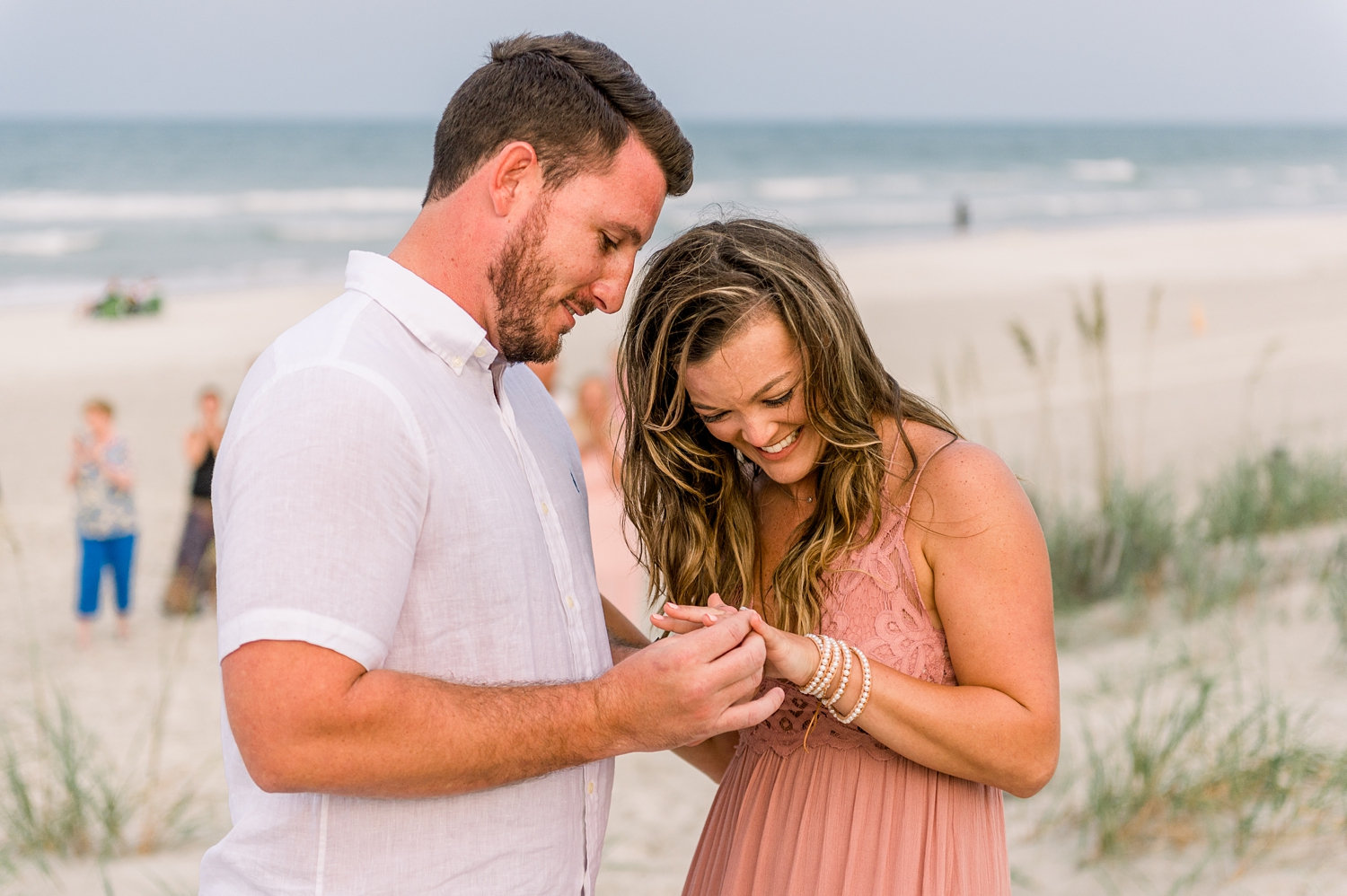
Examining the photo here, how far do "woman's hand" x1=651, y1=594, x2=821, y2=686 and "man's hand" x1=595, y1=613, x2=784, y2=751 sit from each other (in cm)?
17

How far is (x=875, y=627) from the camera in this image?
2.34m

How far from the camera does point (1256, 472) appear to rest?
7156 millimetres

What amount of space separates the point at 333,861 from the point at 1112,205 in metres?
43.0

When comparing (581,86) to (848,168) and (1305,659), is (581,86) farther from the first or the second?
(848,168)

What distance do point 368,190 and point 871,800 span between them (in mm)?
40022

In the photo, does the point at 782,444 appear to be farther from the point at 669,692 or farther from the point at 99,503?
the point at 99,503

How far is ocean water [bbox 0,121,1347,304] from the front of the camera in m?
26.0

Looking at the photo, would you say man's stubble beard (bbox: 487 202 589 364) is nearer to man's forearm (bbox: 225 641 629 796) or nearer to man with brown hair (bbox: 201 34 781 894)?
man with brown hair (bbox: 201 34 781 894)

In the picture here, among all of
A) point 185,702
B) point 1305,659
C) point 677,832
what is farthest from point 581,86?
point 185,702

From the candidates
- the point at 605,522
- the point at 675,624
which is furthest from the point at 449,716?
the point at 605,522

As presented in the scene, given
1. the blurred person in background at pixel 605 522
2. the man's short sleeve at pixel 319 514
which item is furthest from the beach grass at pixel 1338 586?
the man's short sleeve at pixel 319 514

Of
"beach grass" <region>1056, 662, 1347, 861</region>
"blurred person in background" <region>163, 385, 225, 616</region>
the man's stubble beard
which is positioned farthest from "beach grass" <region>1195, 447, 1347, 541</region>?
"blurred person in background" <region>163, 385, 225, 616</region>

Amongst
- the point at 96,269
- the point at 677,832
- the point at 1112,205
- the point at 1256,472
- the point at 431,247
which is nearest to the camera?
the point at 431,247

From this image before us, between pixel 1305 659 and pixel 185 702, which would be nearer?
pixel 1305 659
